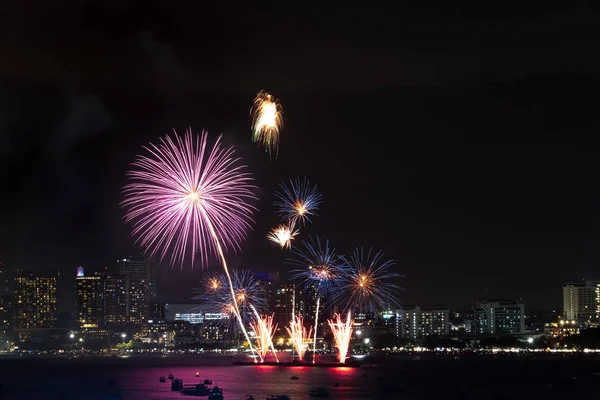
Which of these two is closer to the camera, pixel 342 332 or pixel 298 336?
pixel 342 332

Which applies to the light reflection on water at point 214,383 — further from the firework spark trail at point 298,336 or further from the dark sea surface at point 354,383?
the firework spark trail at point 298,336

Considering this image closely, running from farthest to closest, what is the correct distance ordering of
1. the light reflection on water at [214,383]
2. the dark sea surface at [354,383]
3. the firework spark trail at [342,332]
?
the dark sea surface at [354,383], the firework spark trail at [342,332], the light reflection on water at [214,383]

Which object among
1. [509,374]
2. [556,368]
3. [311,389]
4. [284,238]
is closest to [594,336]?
[556,368]

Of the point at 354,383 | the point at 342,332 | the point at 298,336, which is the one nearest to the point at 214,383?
the point at 298,336

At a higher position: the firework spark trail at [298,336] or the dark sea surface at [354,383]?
the firework spark trail at [298,336]

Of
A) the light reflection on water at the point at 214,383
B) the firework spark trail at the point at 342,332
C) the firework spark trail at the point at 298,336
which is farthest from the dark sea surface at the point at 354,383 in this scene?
the firework spark trail at the point at 342,332

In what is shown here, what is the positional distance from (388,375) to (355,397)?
112ft

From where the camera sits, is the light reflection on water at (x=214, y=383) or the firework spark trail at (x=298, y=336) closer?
the light reflection on water at (x=214, y=383)

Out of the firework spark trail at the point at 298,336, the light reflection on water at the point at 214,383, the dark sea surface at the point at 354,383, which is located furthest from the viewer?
the firework spark trail at the point at 298,336

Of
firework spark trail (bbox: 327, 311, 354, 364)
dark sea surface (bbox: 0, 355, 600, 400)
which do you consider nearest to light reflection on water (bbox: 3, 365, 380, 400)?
dark sea surface (bbox: 0, 355, 600, 400)

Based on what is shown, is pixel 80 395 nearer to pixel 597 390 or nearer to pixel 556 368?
pixel 597 390

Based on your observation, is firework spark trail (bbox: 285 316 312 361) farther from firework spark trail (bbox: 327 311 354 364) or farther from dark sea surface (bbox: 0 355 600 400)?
firework spark trail (bbox: 327 311 354 364)

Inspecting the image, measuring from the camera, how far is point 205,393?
286ft

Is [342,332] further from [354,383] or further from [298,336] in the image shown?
[298,336]
